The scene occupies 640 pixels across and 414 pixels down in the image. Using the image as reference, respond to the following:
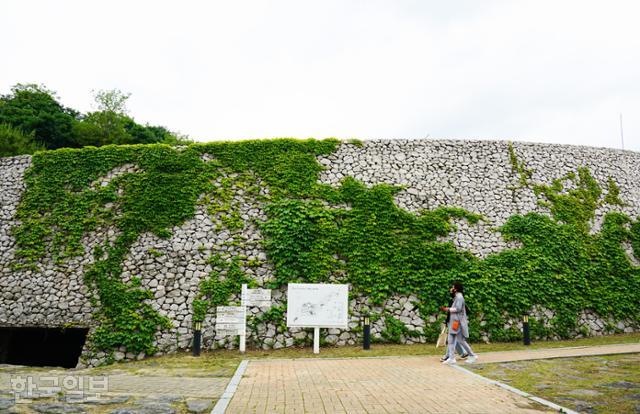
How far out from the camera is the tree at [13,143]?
24.3 m

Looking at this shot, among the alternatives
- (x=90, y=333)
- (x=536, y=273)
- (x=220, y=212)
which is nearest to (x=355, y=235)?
(x=220, y=212)

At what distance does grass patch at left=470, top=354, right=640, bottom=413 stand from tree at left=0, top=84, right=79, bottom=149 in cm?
2980

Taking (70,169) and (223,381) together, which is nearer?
(223,381)

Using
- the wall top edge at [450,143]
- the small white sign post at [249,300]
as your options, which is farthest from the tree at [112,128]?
the small white sign post at [249,300]

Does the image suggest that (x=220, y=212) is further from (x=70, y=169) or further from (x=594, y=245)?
(x=594, y=245)

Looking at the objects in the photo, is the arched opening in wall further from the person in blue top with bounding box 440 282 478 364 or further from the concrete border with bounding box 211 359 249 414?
the person in blue top with bounding box 440 282 478 364

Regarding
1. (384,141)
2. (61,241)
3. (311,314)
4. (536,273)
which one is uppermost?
(384,141)

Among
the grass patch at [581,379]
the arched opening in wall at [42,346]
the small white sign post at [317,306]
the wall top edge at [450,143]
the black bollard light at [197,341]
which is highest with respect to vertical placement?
the wall top edge at [450,143]

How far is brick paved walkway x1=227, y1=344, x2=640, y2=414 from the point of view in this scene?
5.49 meters

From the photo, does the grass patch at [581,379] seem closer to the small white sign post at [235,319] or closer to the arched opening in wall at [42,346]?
the small white sign post at [235,319]

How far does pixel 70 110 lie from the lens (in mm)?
35000

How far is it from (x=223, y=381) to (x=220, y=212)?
7448mm

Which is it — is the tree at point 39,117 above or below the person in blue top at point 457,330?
above

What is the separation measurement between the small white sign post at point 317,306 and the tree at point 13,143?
21.0m
